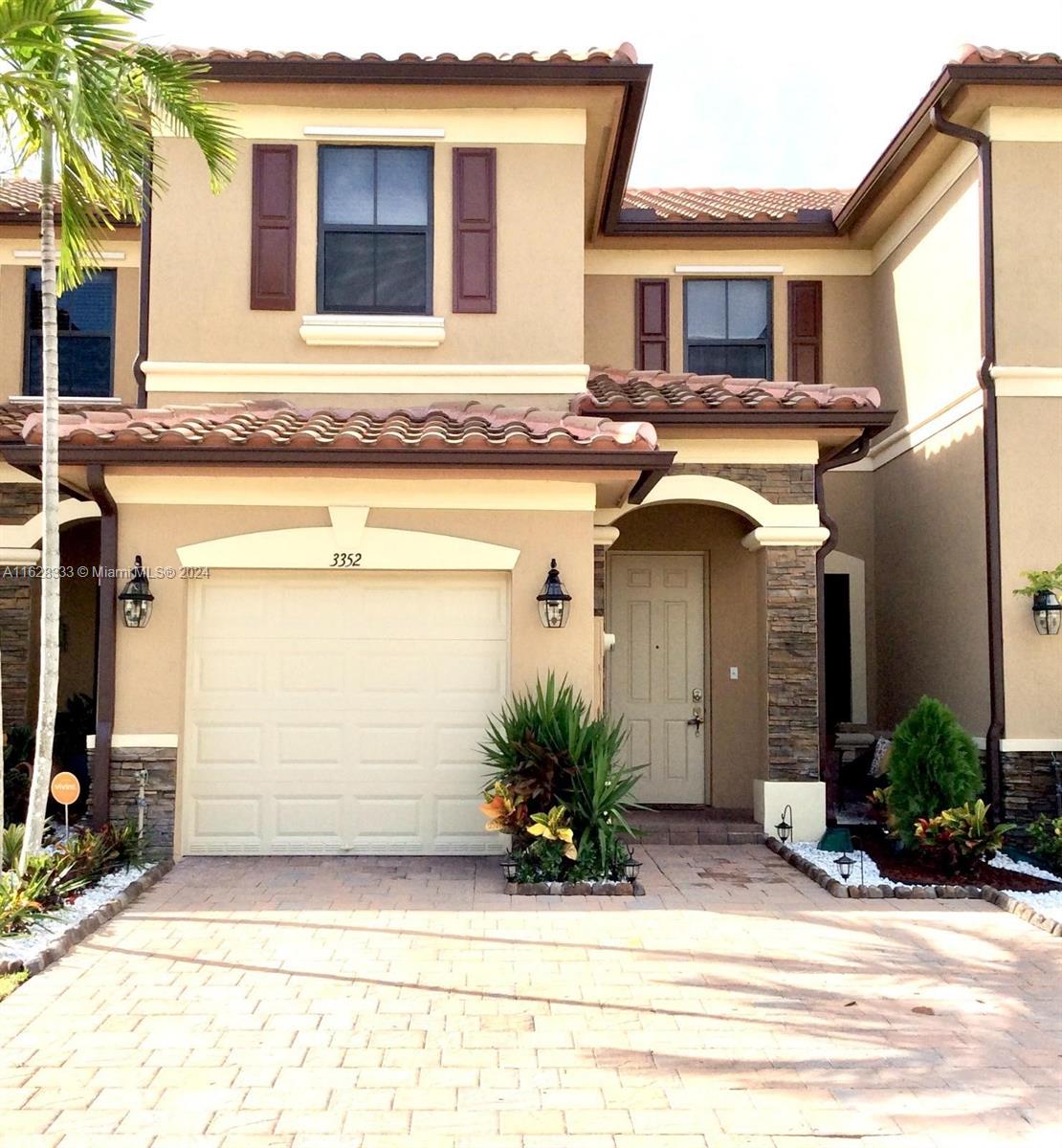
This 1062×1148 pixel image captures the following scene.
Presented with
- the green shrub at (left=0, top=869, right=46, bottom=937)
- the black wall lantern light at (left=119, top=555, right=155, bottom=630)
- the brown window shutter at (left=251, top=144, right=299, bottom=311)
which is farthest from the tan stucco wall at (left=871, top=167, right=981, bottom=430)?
the green shrub at (left=0, top=869, right=46, bottom=937)

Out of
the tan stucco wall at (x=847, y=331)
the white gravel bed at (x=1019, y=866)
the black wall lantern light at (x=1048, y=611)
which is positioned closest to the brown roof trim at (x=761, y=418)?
the black wall lantern light at (x=1048, y=611)

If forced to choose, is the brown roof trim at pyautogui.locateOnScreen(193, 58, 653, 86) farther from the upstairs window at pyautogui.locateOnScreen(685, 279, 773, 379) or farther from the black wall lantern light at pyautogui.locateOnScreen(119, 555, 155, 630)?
the black wall lantern light at pyautogui.locateOnScreen(119, 555, 155, 630)

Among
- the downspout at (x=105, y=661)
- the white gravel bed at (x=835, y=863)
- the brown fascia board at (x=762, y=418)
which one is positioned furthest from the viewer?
the brown fascia board at (x=762, y=418)

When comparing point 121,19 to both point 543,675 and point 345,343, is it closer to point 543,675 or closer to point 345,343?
point 345,343

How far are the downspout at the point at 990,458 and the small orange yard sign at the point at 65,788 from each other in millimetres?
7982

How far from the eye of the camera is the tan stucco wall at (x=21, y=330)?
13516 millimetres

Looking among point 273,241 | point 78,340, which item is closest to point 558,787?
point 273,241

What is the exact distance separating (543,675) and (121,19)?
5.92 meters

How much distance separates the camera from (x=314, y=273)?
11234 mm

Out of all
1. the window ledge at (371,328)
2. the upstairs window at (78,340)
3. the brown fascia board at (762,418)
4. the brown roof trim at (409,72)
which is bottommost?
the brown fascia board at (762,418)

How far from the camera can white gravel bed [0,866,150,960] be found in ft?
23.0

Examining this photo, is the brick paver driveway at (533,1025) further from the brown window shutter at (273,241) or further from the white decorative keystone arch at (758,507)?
the brown window shutter at (273,241)

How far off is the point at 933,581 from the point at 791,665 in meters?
2.18

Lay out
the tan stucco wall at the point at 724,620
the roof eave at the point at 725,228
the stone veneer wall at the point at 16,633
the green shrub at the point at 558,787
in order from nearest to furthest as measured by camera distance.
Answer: the green shrub at the point at 558,787
the stone veneer wall at the point at 16,633
the tan stucco wall at the point at 724,620
the roof eave at the point at 725,228
